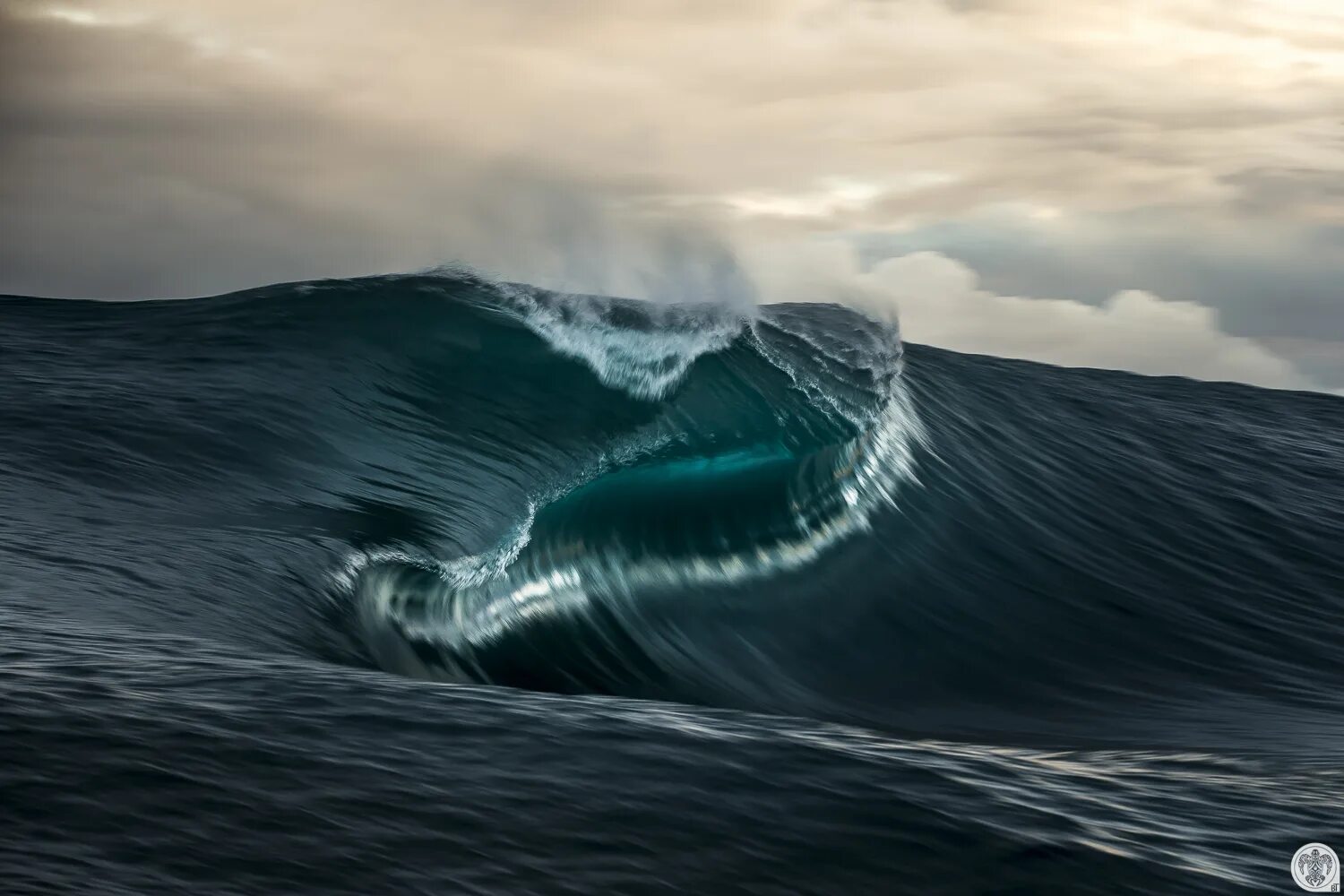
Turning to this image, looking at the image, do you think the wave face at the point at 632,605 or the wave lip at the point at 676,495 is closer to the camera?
the wave face at the point at 632,605

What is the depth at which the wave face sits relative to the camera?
3.07 metres

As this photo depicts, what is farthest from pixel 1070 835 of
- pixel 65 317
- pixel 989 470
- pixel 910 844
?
pixel 65 317

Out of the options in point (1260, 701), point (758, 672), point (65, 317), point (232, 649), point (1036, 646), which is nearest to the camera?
point (232, 649)

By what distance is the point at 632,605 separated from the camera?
841 cm

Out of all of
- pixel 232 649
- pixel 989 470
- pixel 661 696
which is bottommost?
pixel 661 696

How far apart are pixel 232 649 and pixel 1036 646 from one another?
6639 millimetres

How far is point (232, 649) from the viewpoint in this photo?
4.05m

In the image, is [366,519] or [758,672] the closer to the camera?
[366,519]

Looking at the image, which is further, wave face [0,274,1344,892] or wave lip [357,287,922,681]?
wave lip [357,287,922,681]

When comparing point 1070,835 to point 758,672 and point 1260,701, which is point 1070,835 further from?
point 1260,701

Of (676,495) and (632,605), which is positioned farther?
(676,495)

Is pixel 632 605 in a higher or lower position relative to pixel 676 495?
lower

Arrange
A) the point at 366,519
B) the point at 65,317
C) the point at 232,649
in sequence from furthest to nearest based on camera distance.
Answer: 1. the point at 65,317
2. the point at 366,519
3. the point at 232,649

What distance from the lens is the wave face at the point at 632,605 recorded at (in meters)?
3.07
